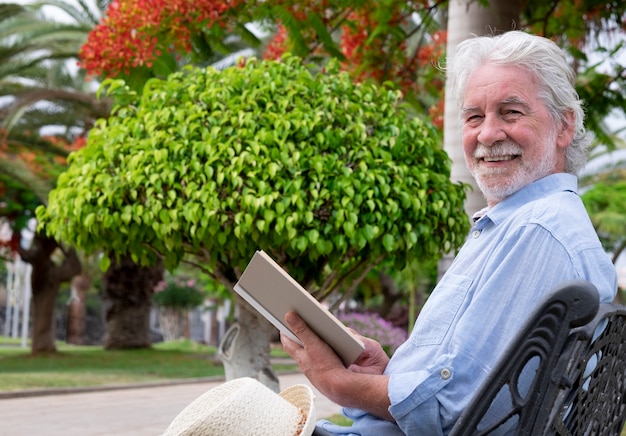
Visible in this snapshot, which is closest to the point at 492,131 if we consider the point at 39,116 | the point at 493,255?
the point at 493,255

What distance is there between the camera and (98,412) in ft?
40.5

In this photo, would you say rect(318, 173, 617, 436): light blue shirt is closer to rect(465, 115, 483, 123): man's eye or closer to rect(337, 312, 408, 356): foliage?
rect(465, 115, 483, 123): man's eye

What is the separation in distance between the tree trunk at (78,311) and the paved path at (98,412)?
19898 millimetres

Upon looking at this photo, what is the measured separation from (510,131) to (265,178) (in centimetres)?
395

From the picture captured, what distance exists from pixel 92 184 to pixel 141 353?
1833cm

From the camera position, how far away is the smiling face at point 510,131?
217 cm

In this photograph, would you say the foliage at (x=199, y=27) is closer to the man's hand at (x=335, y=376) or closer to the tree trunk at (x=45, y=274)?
the man's hand at (x=335, y=376)

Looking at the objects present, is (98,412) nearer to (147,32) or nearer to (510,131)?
(147,32)

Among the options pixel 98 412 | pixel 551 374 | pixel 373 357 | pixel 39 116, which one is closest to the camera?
pixel 551 374

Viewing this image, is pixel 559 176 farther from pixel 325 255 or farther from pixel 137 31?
pixel 137 31

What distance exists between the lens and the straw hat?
1.99m

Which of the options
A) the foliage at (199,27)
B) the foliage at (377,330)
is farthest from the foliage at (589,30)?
the foliage at (377,330)

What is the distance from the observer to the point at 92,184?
256 inches

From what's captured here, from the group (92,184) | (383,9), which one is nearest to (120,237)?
(92,184)
